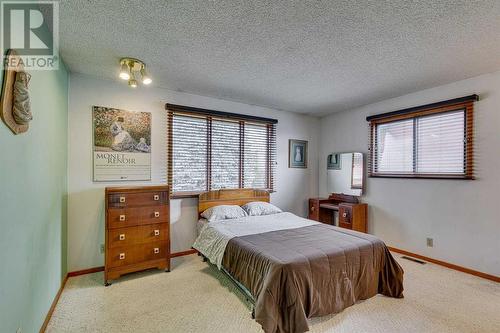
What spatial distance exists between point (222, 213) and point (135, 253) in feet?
4.01

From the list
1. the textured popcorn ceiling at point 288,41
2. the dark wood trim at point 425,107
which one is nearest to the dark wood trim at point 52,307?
the textured popcorn ceiling at point 288,41

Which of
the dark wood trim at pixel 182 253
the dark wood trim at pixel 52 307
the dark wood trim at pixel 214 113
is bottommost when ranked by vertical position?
the dark wood trim at pixel 182 253

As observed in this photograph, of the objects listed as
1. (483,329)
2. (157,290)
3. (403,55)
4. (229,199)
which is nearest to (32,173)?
(157,290)

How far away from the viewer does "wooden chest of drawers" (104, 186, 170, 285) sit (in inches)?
106

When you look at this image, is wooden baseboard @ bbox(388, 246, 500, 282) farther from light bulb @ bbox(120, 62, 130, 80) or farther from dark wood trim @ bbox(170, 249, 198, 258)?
light bulb @ bbox(120, 62, 130, 80)

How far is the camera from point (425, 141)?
3467 mm

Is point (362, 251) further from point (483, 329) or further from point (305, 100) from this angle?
point (305, 100)

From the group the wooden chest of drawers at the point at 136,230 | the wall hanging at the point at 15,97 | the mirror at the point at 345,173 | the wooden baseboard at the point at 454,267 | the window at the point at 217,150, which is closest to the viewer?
the wall hanging at the point at 15,97

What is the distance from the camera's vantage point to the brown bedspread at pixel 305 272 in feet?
5.98

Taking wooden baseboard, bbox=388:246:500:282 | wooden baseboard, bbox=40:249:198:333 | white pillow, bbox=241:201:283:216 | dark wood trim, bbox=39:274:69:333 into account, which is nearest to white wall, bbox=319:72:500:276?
wooden baseboard, bbox=388:246:500:282

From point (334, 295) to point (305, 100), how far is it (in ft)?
10.0

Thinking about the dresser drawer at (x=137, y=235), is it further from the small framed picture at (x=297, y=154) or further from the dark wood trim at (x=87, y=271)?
the small framed picture at (x=297, y=154)

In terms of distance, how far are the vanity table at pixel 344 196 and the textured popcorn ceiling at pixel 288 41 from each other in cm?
154

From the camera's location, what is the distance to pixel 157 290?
101 inches
